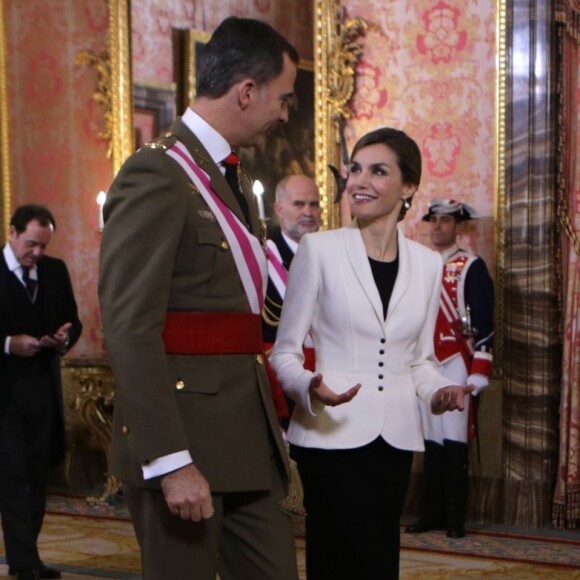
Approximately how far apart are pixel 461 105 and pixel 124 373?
13.0 ft

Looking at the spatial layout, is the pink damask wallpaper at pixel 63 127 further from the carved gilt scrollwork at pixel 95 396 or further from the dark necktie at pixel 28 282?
the dark necktie at pixel 28 282

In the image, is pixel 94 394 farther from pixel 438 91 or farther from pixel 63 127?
pixel 438 91

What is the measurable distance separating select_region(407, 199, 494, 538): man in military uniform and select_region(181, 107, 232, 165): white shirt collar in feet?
10.1

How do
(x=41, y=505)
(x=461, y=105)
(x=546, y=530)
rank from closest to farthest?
1. (x=41, y=505)
2. (x=546, y=530)
3. (x=461, y=105)

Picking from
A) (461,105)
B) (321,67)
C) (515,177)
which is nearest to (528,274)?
(515,177)

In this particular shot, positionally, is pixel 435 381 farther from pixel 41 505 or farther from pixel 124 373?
pixel 41 505

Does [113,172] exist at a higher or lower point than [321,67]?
lower

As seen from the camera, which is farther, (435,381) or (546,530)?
(546,530)

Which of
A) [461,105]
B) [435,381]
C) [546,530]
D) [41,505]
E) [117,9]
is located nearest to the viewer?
[435,381]

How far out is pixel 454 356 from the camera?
5.23 metres

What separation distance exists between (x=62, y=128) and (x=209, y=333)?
5022mm

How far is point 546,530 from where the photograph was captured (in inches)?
207

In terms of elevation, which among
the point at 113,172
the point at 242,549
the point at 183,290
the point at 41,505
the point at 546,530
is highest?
the point at 113,172

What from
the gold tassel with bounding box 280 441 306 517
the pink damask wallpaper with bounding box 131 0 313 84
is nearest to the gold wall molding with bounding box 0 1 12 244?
the pink damask wallpaper with bounding box 131 0 313 84
